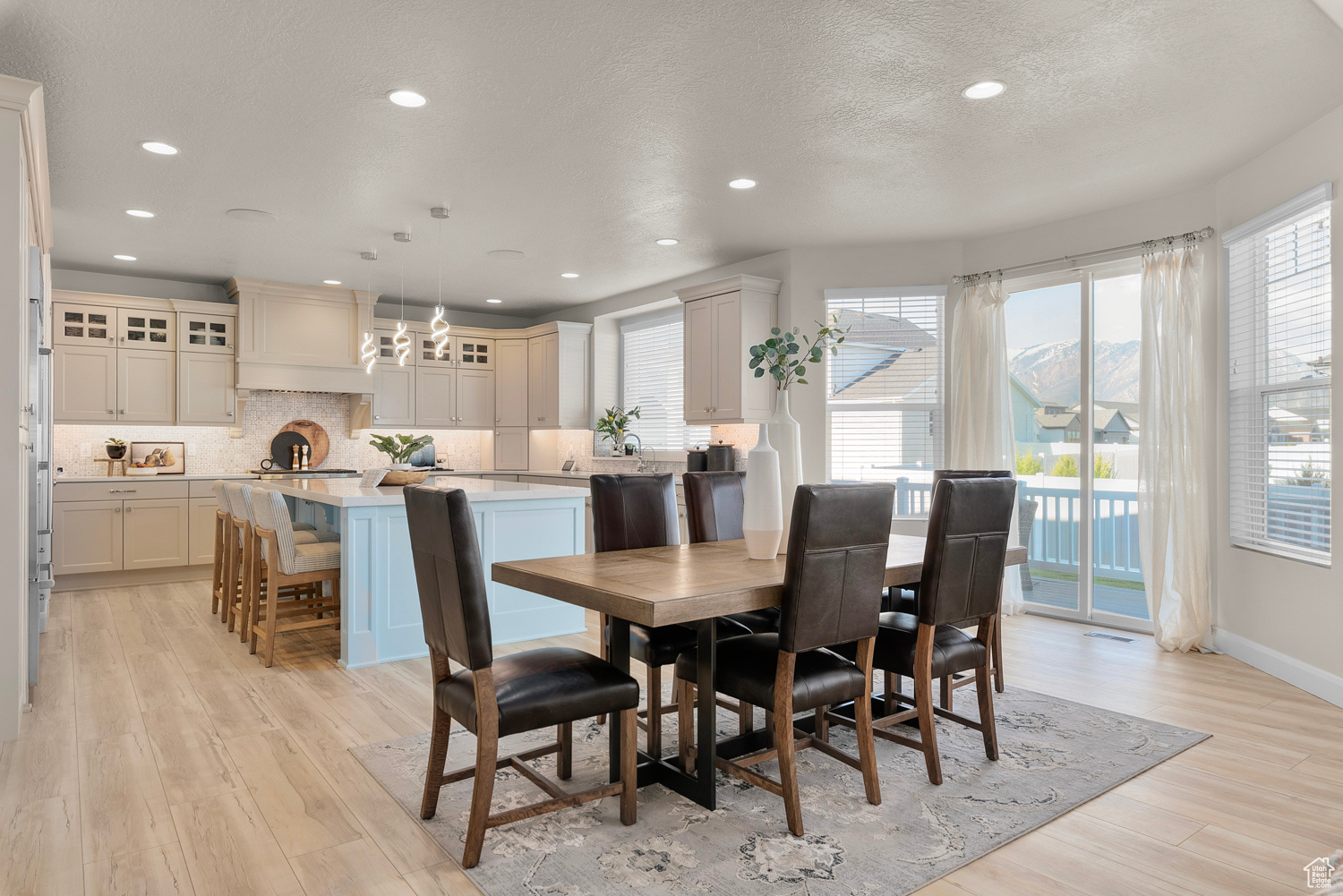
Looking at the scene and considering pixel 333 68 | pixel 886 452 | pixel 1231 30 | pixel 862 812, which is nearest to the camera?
pixel 862 812

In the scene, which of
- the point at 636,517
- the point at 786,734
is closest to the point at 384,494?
the point at 636,517

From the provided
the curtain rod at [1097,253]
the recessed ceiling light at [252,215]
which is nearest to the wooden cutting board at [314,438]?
the recessed ceiling light at [252,215]

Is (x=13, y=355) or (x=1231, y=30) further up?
(x=1231, y=30)

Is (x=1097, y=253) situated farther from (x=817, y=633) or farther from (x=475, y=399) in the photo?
(x=475, y=399)

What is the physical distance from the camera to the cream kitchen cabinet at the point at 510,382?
8484 millimetres

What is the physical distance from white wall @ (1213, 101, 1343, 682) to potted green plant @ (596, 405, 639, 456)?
4.76 m

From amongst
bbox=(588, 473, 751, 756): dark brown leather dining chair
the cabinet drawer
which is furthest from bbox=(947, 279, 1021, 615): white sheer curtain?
the cabinet drawer

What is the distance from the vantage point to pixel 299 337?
7.21 metres

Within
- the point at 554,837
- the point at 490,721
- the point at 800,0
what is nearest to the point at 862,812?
the point at 554,837

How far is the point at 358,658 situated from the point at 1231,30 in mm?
4483

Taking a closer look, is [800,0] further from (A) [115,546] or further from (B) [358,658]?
(A) [115,546]

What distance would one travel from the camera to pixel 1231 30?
9.25ft

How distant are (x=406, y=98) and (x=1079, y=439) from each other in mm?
4306

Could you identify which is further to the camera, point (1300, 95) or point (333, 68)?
point (1300, 95)
